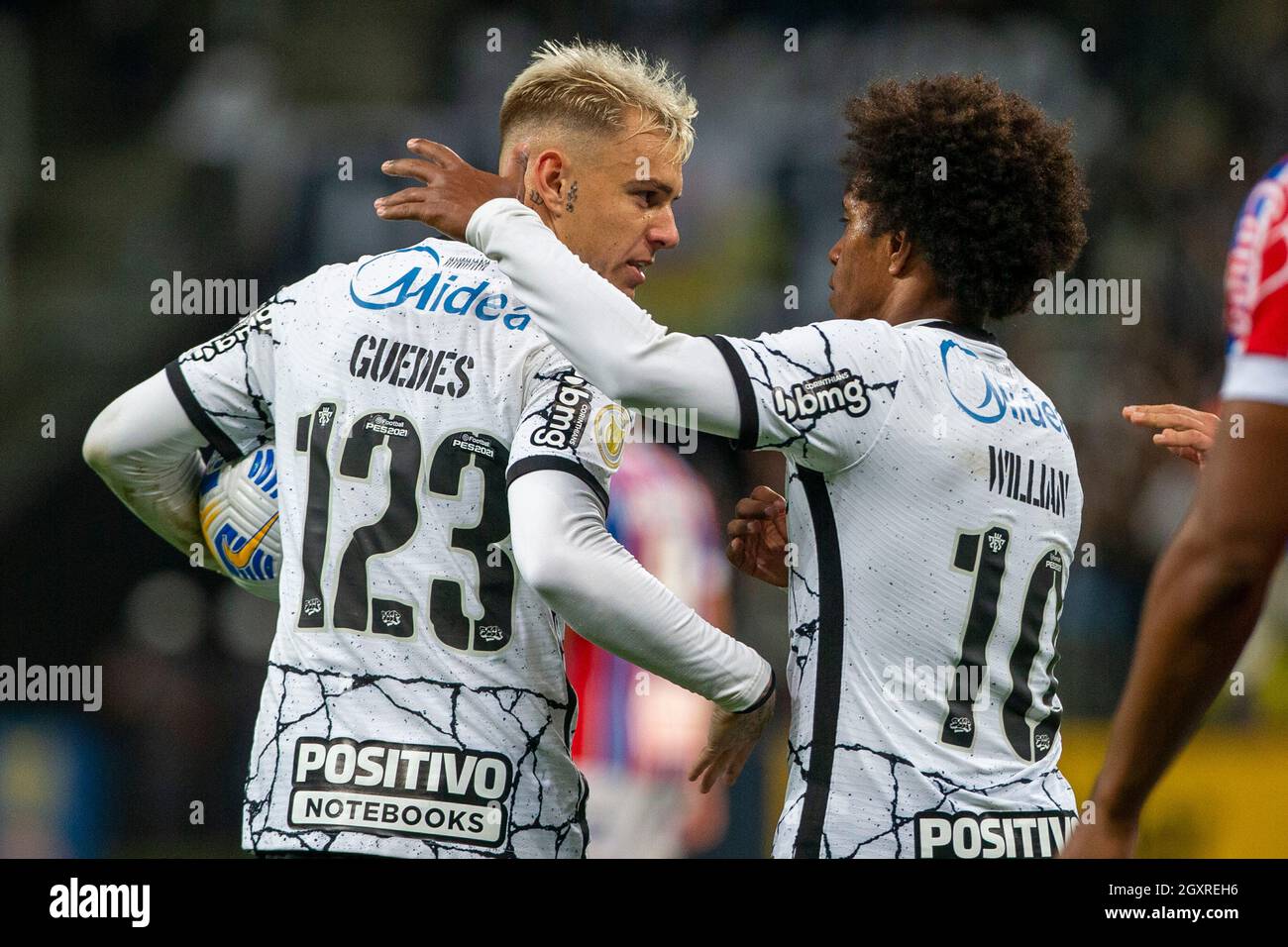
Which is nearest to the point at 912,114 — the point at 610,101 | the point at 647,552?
→ the point at 610,101

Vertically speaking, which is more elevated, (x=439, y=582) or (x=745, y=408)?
(x=745, y=408)

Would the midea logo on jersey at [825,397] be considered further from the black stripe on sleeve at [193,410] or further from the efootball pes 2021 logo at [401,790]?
the black stripe on sleeve at [193,410]

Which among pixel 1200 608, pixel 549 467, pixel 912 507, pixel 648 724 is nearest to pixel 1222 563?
pixel 1200 608

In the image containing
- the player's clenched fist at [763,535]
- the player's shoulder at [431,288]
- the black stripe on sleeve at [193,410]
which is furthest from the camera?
the black stripe on sleeve at [193,410]

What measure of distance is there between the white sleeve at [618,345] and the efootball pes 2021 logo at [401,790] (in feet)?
2.96

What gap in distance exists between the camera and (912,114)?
3379 mm

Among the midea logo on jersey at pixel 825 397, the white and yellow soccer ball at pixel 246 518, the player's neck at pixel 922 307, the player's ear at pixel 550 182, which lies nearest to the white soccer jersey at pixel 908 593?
the midea logo on jersey at pixel 825 397

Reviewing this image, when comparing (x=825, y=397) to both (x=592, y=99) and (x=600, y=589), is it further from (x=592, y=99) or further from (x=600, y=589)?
(x=592, y=99)

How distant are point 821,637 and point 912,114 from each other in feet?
3.89

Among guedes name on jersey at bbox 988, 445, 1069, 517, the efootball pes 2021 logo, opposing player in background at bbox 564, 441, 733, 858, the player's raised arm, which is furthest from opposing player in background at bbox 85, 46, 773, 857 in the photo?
opposing player in background at bbox 564, 441, 733, 858

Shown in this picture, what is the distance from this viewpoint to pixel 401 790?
3201mm

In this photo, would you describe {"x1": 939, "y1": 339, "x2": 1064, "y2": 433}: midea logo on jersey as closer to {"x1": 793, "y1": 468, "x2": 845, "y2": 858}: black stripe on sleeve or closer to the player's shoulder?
{"x1": 793, "y1": 468, "x2": 845, "y2": 858}: black stripe on sleeve

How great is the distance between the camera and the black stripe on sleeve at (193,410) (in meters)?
3.62

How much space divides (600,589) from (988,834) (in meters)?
0.91
